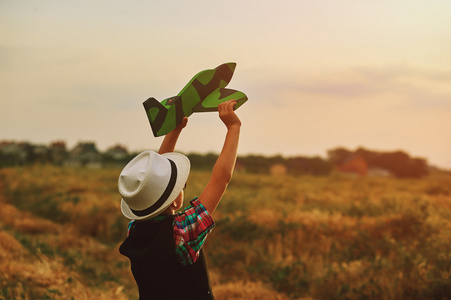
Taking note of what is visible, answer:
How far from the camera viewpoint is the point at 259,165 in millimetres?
29188

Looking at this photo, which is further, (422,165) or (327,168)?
(422,165)

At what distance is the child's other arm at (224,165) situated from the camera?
2500 millimetres

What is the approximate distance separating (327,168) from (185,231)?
27.5 metres

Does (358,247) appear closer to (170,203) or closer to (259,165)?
(170,203)

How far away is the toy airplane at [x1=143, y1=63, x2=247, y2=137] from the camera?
2816mm

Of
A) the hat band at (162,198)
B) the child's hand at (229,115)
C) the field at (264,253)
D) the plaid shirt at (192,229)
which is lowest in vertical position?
the field at (264,253)

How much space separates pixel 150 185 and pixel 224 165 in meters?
0.39

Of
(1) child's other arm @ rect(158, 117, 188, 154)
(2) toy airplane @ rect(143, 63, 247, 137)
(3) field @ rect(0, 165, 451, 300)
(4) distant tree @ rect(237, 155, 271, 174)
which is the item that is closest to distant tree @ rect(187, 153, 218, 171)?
(4) distant tree @ rect(237, 155, 271, 174)

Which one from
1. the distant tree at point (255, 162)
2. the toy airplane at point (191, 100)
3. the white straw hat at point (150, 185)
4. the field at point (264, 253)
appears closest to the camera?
the white straw hat at point (150, 185)

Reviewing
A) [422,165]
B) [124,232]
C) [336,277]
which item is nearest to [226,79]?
[336,277]

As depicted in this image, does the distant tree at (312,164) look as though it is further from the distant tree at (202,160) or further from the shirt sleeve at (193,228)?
the shirt sleeve at (193,228)

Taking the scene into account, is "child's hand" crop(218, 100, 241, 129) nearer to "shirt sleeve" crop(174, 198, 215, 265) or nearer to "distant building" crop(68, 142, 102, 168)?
"shirt sleeve" crop(174, 198, 215, 265)

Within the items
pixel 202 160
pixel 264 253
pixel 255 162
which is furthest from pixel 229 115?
pixel 255 162

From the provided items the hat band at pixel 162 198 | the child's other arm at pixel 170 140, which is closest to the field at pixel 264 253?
the child's other arm at pixel 170 140
